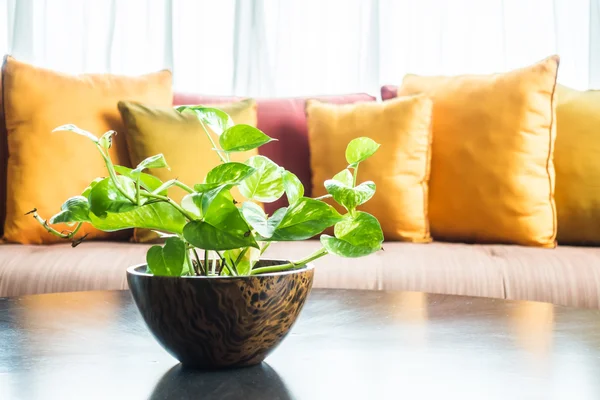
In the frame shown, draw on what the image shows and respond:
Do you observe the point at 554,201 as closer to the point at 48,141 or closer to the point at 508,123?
the point at 508,123

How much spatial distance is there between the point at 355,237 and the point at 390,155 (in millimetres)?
1512

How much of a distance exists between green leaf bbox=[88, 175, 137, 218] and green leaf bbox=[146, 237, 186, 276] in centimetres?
7

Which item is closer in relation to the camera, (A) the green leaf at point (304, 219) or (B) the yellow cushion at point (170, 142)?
(A) the green leaf at point (304, 219)

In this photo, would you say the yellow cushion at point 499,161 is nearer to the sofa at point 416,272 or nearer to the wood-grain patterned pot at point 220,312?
the sofa at point 416,272

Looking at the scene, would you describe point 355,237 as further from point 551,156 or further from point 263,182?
point 551,156

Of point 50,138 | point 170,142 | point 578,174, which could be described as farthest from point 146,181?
point 578,174

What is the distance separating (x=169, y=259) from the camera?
0.66 metres

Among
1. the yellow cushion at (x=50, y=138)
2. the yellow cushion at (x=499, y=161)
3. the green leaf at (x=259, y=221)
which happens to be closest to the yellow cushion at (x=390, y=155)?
the yellow cushion at (x=499, y=161)

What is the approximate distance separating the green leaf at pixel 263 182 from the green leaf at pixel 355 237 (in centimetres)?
7

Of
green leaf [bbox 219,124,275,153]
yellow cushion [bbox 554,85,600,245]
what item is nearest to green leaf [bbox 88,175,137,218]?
green leaf [bbox 219,124,275,153]

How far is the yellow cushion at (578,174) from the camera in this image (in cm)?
217

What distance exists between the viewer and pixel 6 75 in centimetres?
230

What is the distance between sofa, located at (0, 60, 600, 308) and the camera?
1731mm

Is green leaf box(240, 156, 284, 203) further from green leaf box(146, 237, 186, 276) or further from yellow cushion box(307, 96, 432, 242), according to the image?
yellow cushion box(307, 96, 432, 242)
